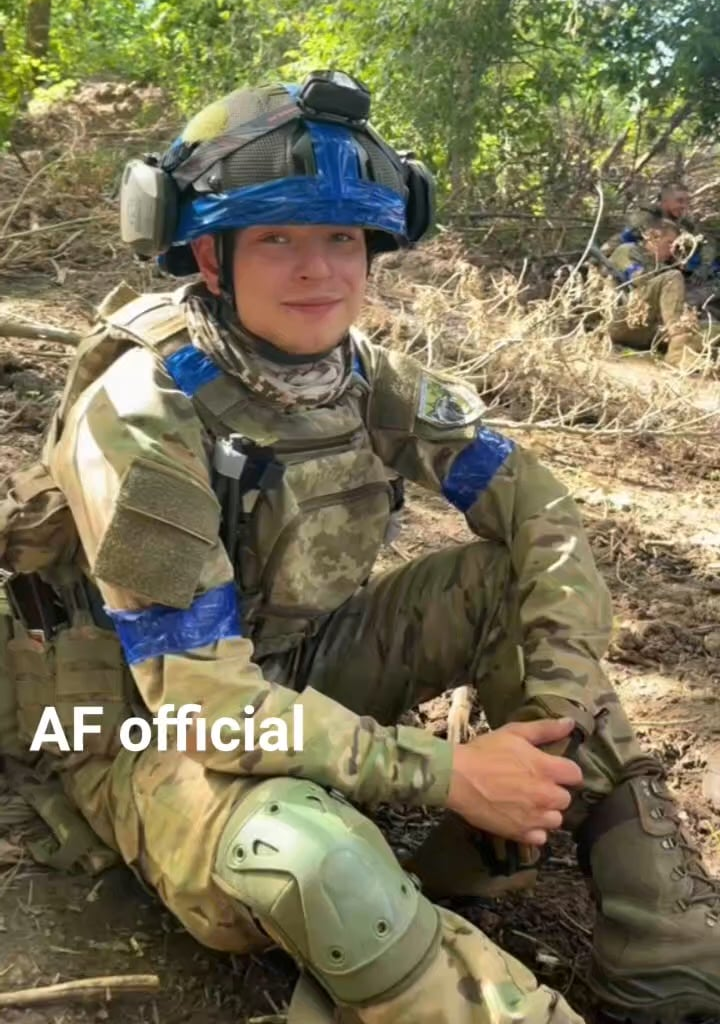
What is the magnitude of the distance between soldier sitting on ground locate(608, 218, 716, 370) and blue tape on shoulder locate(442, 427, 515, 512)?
4906mm

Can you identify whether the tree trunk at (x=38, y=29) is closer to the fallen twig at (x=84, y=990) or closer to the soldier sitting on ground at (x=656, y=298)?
the soldier sitting on ground at (x=656, y=298)

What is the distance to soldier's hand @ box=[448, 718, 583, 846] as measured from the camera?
2.10 meters

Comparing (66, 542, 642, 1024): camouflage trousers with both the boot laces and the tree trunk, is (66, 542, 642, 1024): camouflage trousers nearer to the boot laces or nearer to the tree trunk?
the boot laces

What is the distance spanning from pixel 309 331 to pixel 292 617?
60 cm

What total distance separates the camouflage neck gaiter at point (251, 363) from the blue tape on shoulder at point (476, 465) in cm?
43

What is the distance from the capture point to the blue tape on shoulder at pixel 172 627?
2043 mm

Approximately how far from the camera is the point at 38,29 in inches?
443

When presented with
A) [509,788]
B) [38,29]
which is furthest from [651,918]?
[38,29]

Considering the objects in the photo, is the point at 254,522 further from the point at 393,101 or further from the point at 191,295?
the point at 393,101

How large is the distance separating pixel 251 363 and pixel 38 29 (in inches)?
407

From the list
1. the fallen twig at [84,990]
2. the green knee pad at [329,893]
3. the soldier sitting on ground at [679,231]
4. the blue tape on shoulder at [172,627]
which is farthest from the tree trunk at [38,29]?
the green knee pad at [329,893]

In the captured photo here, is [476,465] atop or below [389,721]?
atop

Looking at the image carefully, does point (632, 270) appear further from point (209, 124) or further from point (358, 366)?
point (209, 124)

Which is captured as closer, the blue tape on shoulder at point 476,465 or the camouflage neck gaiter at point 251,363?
the camouflage neck gaiter at point 251,363
